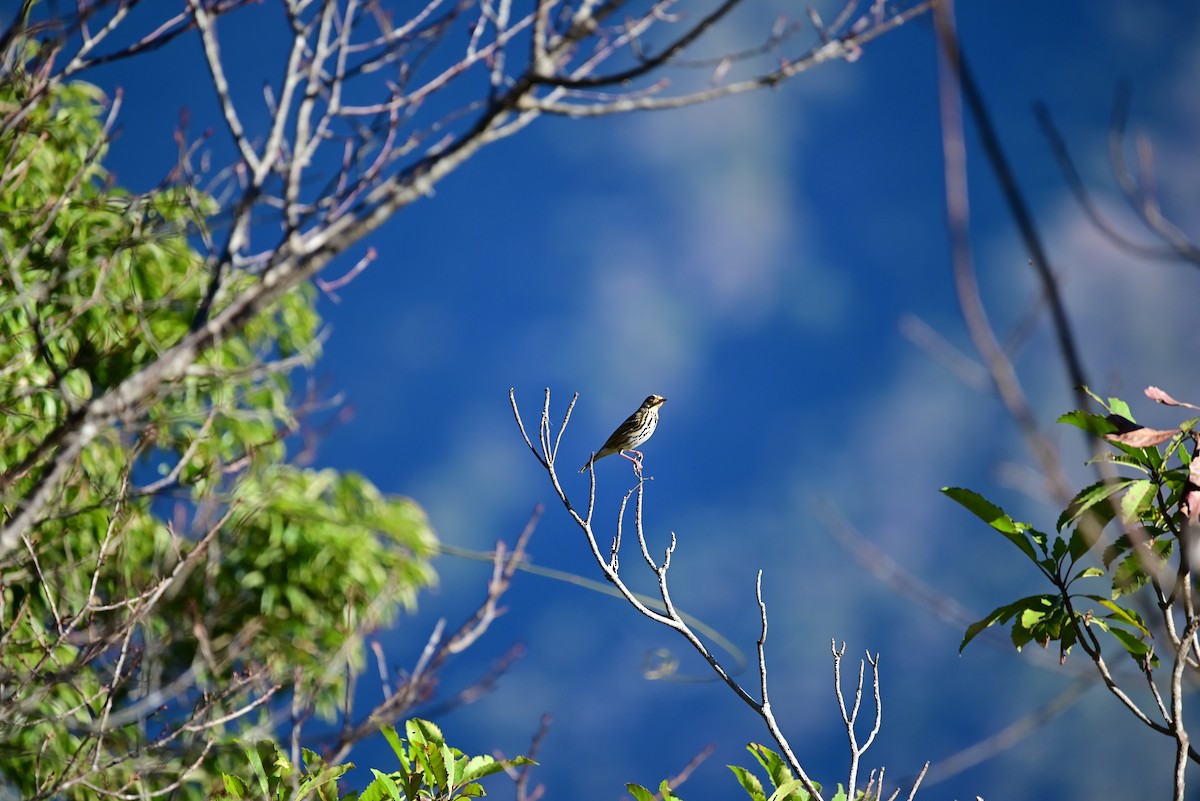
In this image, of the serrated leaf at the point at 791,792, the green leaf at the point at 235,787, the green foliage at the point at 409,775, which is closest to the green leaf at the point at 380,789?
the green foliage at the point at 409,775

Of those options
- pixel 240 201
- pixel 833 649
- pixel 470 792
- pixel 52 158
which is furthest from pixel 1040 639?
pixel 52 158

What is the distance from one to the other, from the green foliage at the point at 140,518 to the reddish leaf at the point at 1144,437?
1380 mm


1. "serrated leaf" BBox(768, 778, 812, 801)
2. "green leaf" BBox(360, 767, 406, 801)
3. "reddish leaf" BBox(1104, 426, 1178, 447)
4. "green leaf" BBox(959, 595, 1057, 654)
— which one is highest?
"reddish leaf" BBox(1104, 426, 1178, 447)

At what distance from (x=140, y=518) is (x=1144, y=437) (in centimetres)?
449

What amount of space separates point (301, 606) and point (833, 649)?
514 centimetres

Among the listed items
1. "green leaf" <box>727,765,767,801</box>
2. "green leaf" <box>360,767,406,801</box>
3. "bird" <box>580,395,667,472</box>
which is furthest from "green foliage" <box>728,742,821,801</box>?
"bird" <box>580,395,667,472</box>

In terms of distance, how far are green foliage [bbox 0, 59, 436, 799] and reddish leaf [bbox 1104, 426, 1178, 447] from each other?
138cm

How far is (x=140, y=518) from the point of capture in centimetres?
486

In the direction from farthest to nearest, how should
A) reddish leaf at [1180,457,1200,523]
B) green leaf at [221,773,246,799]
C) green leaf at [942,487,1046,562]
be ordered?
1. green leaf at [221,773,246,799]
2. green leaf at [942,487,1046,562]
3. reddish leaf at [1180,457,1200,523]

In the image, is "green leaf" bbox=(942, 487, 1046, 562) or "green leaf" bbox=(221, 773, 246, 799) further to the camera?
"green leaf" bbox=(221, 773, 246, 799)

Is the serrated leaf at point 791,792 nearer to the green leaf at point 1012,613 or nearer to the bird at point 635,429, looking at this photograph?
the green leaf at point 1012,613

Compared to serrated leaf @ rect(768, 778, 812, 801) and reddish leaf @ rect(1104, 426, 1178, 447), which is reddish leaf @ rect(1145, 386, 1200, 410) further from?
serrated leaf @ rect(768, 778, 812, 801)

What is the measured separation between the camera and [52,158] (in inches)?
183

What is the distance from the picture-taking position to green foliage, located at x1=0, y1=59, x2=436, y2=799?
2.02 m
